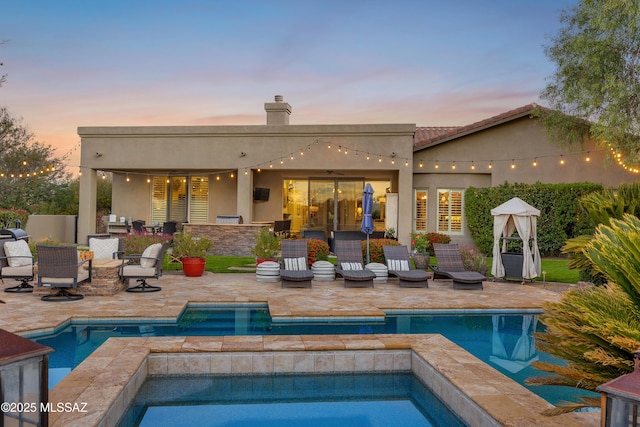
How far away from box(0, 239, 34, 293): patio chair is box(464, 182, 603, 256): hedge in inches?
546

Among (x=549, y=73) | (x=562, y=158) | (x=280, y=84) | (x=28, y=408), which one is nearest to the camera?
(x=28, y=408)

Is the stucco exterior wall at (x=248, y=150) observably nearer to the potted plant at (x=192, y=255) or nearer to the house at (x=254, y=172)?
the house at (x=254, y=172)

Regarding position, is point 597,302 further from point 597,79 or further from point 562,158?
point 562,158

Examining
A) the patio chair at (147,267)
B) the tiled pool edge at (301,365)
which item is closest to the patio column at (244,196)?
the patio chair at (147,267)

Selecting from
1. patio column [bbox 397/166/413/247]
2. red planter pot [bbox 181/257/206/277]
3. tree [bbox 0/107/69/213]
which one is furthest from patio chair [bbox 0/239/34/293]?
tree [bbox 0/107/69/213]

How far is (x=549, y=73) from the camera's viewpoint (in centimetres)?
1598

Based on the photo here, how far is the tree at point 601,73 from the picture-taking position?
44.1 feet

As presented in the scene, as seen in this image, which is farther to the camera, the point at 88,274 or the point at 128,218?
the point at 128,218

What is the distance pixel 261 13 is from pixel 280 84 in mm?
4909

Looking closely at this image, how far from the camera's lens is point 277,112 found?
18.3 m

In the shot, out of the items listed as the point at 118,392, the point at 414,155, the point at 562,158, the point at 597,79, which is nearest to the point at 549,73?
the point at 597,79

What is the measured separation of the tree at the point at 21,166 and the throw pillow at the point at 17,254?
61.4 ft

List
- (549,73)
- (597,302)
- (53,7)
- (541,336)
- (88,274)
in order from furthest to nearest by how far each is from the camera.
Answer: (549,73)
(53,7)
(88,274)
(541,336)
(597,302)

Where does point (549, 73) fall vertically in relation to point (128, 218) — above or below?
above
